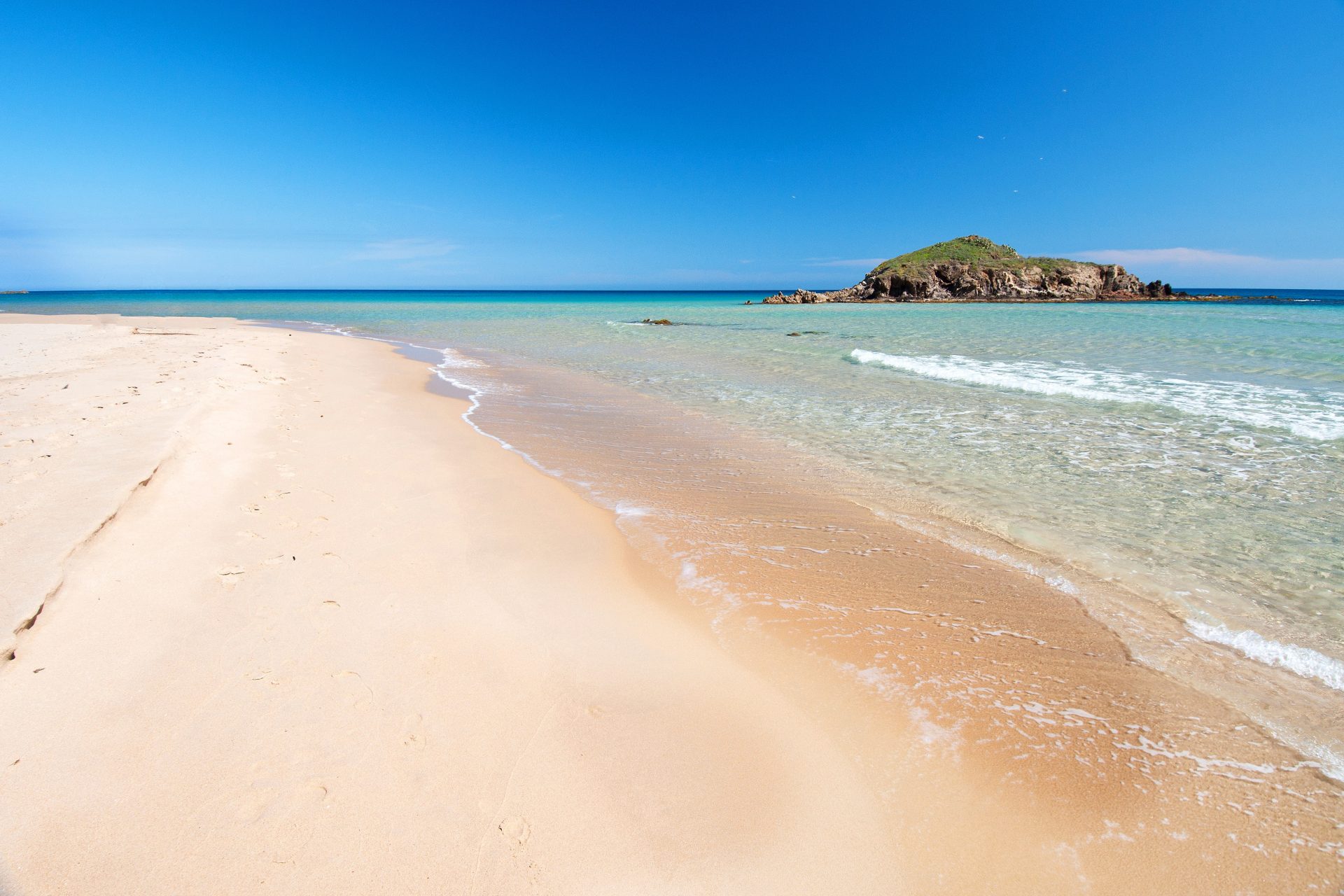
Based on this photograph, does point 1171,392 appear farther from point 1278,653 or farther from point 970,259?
point 970,259

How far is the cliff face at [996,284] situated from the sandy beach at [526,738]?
233 feet

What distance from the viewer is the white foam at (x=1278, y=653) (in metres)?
3.09

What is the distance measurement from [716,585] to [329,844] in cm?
255

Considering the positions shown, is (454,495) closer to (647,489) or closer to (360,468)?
(360,468)

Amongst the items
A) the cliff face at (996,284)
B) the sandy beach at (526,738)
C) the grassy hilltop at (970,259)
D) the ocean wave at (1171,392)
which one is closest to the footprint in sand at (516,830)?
the sandy beach at (526,738)

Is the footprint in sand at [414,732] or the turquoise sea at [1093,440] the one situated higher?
the turquoise sea at [1093,440]

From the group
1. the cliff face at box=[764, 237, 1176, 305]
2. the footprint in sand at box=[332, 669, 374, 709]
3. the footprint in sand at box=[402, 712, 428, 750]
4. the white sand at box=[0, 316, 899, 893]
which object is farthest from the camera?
the cliff face at box=[764, 237, 1176, 305]

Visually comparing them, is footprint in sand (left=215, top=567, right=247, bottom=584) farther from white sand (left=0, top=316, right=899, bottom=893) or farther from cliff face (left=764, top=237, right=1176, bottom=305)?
cliff face (left=764, top=237, right=1176, bottom=305)

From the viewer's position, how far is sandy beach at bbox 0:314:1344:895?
78.7 inches

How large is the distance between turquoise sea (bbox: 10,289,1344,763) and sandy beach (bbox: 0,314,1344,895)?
1123mm

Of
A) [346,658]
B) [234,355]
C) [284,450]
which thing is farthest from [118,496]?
[234,355]

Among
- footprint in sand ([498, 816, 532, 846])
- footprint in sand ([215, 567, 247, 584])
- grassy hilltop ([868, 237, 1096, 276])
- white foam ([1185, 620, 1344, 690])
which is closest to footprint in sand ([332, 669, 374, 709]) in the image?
footprint in sand ([498, 816, 532, 846])

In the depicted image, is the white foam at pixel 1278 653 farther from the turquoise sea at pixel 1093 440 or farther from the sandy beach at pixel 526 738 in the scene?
the sandy beach at pixel 526 738

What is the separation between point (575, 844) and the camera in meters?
2.07
